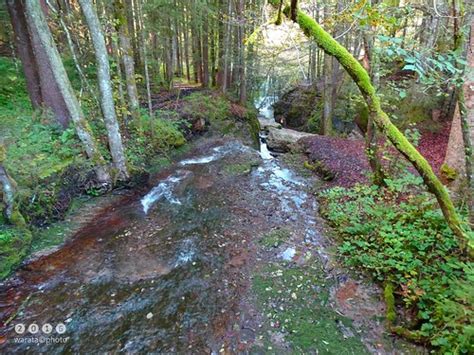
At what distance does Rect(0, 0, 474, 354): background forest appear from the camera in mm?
3666

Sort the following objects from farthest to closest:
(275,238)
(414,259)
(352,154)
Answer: (352,154), (275,238), (414,259)

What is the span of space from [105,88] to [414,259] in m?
7.96

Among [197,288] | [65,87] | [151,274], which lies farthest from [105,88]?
[197,288]

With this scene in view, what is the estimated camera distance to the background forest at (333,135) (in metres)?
3.67

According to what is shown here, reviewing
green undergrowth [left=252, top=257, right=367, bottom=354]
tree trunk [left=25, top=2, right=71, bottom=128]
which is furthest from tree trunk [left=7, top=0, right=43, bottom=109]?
green undergrowth [left=252, top=257, right=367, bottom=354]

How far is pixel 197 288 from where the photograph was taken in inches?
187

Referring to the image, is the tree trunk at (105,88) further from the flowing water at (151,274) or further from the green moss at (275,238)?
the green moss at (275,238)

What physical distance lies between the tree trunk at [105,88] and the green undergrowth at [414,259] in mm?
5914

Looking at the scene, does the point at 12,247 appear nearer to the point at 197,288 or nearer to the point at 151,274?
the point at 151,274

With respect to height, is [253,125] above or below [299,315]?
above

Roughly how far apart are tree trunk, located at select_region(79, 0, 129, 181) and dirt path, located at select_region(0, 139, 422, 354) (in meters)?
1.36

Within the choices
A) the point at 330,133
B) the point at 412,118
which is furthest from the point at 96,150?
the point at 412,118

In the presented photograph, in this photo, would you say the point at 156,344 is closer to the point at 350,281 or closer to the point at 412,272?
the point at 350,281

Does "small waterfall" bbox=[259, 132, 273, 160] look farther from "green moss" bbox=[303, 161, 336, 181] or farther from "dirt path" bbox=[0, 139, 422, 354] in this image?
"dirt path" bbox=[0, 139, 422, 354]
